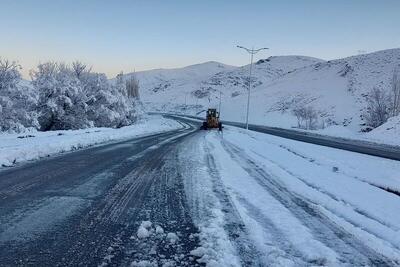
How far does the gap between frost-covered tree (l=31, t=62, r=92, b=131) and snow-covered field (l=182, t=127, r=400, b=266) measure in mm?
25786

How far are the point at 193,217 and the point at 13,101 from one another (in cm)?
2719

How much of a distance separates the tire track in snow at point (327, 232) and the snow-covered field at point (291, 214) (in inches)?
0.5

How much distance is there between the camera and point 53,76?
39.2 metres

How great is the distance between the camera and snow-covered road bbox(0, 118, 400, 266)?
536 centimetres

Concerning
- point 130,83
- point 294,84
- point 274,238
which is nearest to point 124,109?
point 130,83

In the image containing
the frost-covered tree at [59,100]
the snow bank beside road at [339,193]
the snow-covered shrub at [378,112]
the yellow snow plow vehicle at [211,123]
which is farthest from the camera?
the snow-covered shrub at [378,112]

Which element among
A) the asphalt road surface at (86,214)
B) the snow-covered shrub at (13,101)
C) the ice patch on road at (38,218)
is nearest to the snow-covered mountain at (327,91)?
the snow-covered shrub at (13,101)

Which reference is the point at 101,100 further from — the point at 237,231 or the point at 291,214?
the point at 237,231

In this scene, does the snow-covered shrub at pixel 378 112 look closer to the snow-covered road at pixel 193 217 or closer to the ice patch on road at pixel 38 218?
the snow-covered road at pixel 193 217

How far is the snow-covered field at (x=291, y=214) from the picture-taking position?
5.54 meters

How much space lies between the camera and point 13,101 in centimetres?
3108

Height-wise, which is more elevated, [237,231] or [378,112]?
[378,112]

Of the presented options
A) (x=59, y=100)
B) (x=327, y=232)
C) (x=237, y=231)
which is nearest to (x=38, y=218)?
(x=237, y=231)

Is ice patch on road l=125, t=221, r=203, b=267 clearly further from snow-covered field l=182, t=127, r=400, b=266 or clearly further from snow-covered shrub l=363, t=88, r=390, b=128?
snow-covered shrub l=363, t=88, r=390, b=128
